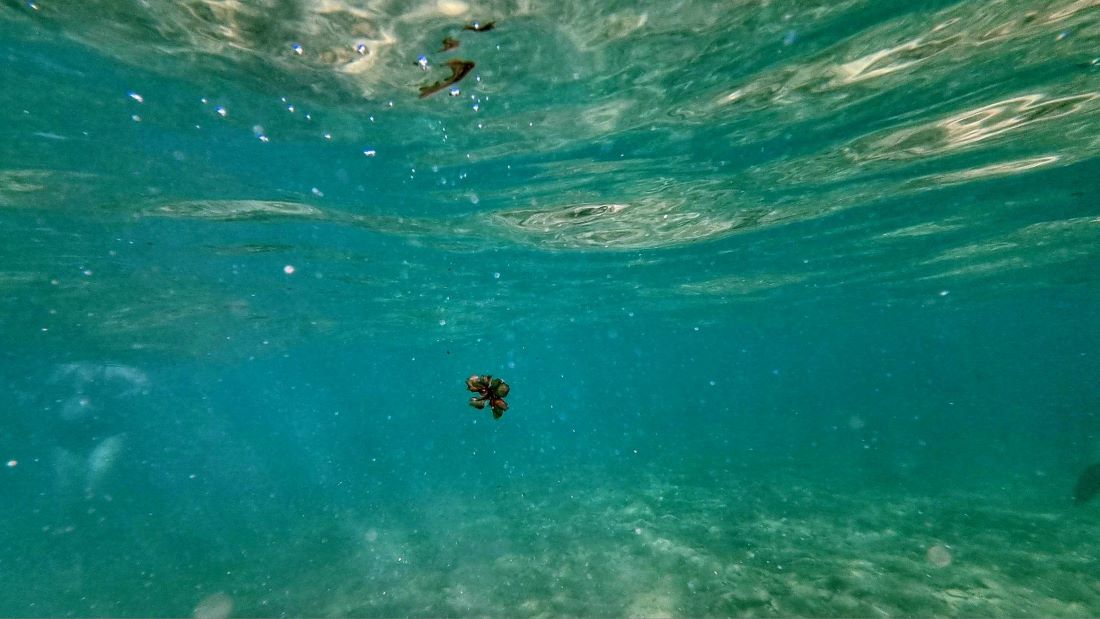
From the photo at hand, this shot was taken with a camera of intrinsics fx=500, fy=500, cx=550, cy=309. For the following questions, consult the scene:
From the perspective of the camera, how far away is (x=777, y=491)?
22.5 m

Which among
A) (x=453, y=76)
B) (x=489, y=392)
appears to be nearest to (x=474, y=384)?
(x=489, y=392)

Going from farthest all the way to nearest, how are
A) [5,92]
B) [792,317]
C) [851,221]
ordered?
[792,317], [851,221], [5,92]

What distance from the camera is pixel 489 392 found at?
21.6 ft

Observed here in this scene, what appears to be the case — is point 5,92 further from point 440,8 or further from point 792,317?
point 792,317

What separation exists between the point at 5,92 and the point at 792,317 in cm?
6069

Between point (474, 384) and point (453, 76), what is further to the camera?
point (453, 76)

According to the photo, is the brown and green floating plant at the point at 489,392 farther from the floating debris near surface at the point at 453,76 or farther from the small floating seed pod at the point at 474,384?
the floating debris near surface at the point at 453,76

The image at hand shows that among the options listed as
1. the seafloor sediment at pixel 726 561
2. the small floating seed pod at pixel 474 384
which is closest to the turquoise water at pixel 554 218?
the seafloor sediment at pixel 726 561

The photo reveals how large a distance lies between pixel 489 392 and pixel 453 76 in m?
6.62

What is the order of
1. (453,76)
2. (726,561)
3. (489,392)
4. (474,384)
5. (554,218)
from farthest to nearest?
(554,218) → (726,561) → (453,76) → (489,392) → (474,384)

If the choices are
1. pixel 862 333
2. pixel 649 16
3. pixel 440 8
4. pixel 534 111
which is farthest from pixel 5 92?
pixel 862 333

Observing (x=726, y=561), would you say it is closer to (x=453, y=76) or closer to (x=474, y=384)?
(x=474, y=384)

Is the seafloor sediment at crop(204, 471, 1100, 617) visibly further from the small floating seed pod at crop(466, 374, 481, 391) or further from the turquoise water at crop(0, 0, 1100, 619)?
the small floating seed pod at crop(466, 374, 481, 391)

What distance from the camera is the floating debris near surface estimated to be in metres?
9.41
